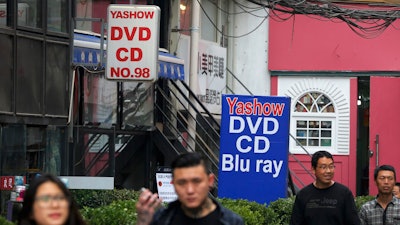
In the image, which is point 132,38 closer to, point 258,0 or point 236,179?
point 236,179

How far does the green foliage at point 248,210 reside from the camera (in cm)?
1316

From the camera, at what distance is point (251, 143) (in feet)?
50.8

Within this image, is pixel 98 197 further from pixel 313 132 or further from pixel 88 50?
pixel 313 132

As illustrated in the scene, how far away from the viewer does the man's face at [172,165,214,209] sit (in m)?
6.32

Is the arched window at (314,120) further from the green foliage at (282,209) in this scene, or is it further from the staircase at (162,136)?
the green foliage at (282,209)

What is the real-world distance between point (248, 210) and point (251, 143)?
2.14 metres

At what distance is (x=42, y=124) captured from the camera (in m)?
16.2

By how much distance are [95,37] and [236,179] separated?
4323mm

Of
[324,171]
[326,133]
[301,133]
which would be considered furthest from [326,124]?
[324,171]

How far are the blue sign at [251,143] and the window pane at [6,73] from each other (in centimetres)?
298

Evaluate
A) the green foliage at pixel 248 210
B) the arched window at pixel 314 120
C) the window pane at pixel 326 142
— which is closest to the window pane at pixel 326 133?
the arched window at pixel 314 120

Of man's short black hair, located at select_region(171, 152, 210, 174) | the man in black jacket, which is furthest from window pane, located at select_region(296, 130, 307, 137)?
man's short black hair, located at select_region(171, 152, 210, 174)

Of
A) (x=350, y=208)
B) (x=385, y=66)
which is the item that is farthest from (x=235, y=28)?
(x=350, y=208)

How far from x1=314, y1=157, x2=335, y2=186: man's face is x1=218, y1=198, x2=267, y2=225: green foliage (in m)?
2.56
